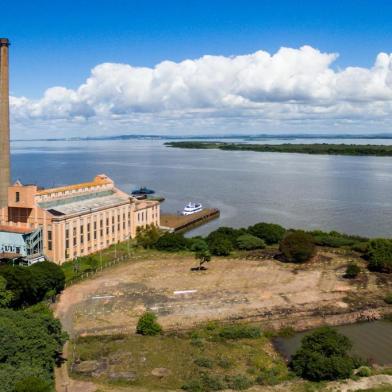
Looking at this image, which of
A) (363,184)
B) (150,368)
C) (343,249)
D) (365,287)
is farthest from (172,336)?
(363,184)

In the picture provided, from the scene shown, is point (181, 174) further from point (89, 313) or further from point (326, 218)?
point (89, 313)

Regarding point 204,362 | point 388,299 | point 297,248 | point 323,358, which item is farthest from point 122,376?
point 297,248

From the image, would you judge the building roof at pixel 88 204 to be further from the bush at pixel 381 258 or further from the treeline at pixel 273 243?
the bush at pixel 381 258

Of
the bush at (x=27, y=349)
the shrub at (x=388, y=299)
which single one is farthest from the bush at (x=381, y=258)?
the bush at (x=27, y=349)

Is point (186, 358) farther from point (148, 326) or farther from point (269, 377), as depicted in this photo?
point (269, 377)

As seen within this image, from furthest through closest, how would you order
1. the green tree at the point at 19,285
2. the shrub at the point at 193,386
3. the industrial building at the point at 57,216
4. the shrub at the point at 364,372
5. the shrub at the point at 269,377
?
the industrial building at the point at 57,216 < the green tree at the point at 19,285 < the shrub at the point at 364,372 < the shrub at the point at 269,377 < the shrub at the point at 193,386

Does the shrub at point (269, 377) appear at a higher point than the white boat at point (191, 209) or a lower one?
lower
